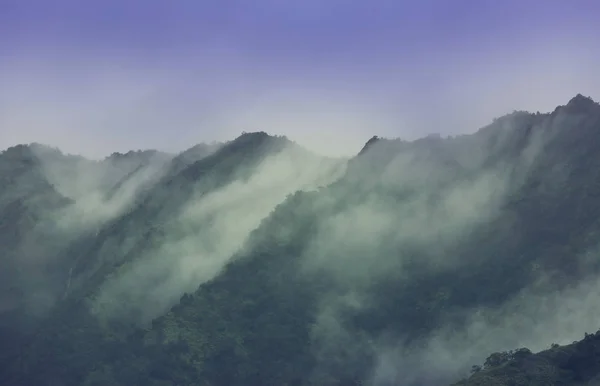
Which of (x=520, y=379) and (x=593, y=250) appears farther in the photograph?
(x=593, y=250)

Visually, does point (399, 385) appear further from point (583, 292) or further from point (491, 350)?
point (583, 292)

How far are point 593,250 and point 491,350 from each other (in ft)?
108

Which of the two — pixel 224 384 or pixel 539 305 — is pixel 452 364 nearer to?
pixel 539 305

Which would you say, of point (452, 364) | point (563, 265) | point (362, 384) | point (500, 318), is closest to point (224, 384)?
point (362, 384)

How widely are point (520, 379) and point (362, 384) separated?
61.1m

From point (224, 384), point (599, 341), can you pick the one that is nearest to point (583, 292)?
point (599, 341)

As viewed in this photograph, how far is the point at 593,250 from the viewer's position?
650ft

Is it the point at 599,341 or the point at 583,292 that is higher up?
the point at 583,292

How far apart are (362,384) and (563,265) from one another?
168 ft

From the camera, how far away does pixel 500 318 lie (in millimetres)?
198125

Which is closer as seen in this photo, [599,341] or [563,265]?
[599,341]

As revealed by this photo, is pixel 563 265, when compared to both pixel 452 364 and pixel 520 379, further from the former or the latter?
pixel 520 379

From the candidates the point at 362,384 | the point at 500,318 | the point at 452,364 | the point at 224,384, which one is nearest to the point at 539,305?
the point at 500,318

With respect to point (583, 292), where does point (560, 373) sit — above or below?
below
